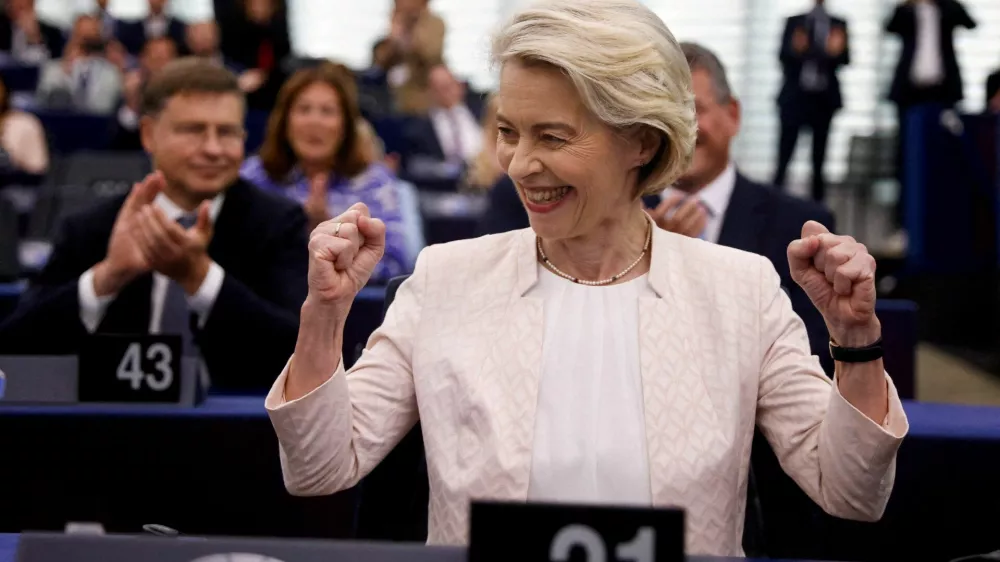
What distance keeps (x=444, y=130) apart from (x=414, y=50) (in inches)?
35.6

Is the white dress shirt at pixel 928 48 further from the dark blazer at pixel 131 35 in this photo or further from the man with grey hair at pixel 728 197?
the dark blazer at pixel 131 35

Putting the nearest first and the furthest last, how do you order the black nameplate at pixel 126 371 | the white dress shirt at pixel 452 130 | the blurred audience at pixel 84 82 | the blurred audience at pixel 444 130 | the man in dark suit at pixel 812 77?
the black nameplate at pixel 126 371
the blurred audience at pixel 444 130
the white dress shirt at pixel 452 130
the man in dark suit at pixel 812 77
the blurred audience at pixel 84 82

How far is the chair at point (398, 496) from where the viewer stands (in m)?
1.94

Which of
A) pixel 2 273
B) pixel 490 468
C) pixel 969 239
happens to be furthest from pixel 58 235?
pixel 969 239

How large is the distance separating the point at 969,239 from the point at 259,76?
4.71m

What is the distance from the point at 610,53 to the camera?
5.57ft

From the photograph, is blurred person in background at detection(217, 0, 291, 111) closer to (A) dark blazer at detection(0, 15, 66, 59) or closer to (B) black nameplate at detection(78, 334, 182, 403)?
(A) dark blazer at detection(0, 15, 66, 59)

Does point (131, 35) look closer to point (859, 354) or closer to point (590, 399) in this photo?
point (590, 399)

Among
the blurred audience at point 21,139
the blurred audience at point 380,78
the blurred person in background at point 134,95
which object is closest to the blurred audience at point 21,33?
the blurred person in background at point 134,95

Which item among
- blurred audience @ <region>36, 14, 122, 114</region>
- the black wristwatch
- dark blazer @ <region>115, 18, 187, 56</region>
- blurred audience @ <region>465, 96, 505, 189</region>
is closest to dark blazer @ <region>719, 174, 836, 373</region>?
the black wristwatch

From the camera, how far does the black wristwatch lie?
1.61m

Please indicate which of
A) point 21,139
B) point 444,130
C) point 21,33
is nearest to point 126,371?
point 21,139

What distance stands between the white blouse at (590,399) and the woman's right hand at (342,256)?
0.95 feet

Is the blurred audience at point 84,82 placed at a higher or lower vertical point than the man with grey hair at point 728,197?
higher
